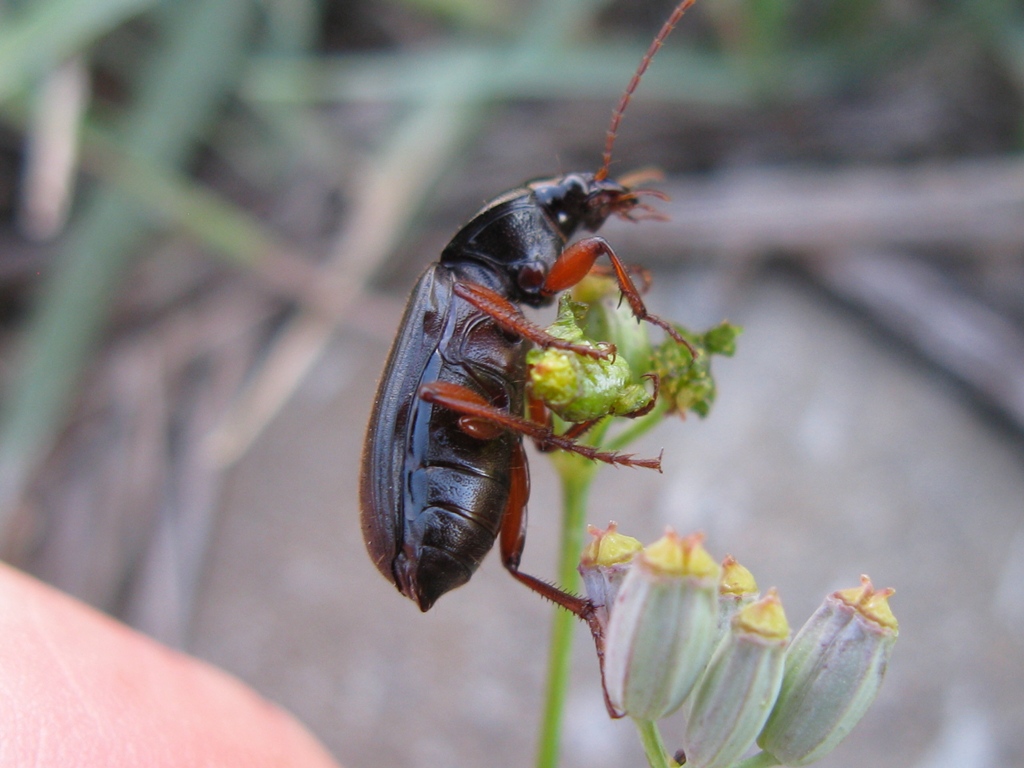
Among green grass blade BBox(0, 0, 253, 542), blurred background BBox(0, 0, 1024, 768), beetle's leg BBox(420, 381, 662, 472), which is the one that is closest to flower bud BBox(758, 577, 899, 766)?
beetle's leg BBox(420, 381, 662, 472)

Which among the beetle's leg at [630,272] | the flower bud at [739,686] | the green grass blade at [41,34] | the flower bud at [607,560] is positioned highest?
the green grass blade at [41,34]

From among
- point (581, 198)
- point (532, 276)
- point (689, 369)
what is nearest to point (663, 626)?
point (689, 369)

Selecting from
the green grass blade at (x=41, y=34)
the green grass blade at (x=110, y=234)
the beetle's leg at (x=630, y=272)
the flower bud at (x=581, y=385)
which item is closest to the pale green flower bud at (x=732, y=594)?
the flower bud at (x=581, y=385)

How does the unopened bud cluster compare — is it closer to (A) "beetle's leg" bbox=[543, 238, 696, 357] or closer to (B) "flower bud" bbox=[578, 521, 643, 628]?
(B) "flower bud" bbox=[578, 521, 643, 628]

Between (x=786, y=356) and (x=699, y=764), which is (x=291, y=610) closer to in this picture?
(x=786, y=356)

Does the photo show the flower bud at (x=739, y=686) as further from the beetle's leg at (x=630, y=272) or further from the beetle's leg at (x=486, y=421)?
the beetle's leg at (x=630, y=272)

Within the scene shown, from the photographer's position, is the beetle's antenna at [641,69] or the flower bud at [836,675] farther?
the beetle's antenna at [641,69]

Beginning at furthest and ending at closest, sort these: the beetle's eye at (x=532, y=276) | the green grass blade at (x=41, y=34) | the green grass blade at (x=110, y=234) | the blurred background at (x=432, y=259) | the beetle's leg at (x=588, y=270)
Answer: the green grass blade at (x=110, y=234)
the green grass blade at (x=41, y=34)
the blurred background at (x=432, y=259)
the beetle's eye at (x=532, y=276)
the beetle's leg at (x=588, y=270)

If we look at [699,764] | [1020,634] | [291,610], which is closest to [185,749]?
[699,764]
